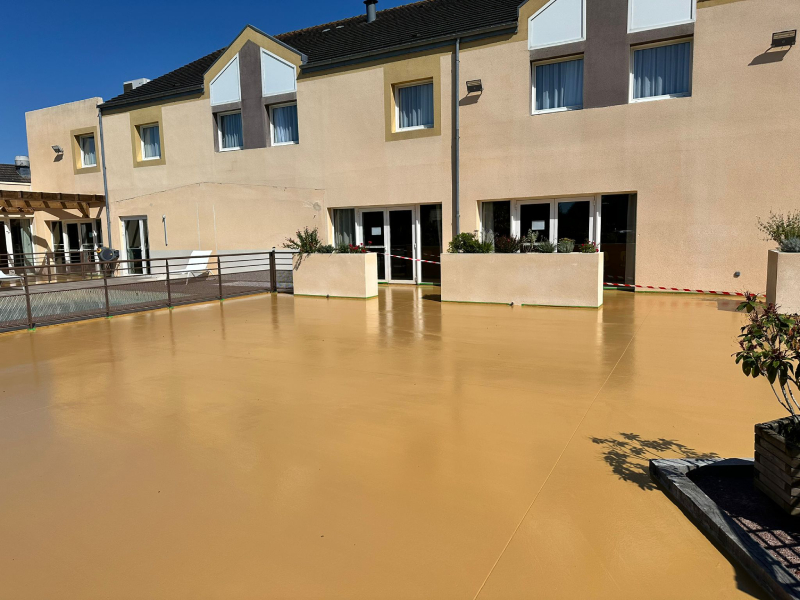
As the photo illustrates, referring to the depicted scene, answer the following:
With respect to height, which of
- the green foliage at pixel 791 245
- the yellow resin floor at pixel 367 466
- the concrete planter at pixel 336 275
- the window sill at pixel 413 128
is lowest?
the yellow resin floor at pixel 367 466

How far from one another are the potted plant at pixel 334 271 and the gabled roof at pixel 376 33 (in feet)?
17.5

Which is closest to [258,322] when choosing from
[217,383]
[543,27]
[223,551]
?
[217,383]

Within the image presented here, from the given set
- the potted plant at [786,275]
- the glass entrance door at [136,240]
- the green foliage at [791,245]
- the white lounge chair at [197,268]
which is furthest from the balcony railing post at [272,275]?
the green foliage at [791,245]

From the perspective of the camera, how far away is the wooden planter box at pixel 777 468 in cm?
268

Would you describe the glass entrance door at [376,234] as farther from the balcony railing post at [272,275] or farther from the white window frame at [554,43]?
the white window frame at [554,43]

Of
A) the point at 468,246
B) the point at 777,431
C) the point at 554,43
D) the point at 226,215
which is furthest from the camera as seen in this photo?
the point at 226,215

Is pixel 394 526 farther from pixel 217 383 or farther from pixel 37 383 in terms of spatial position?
pixel 37 383

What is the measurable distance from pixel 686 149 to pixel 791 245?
10.7 ft

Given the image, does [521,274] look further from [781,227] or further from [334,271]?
[781,227]

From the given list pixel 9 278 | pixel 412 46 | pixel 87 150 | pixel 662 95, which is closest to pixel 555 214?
pixel 662 95

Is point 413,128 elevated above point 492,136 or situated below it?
above

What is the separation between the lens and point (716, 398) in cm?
482

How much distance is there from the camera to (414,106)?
13781 millimetres

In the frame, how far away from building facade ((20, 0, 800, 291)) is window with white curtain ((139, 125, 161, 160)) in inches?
4.4
